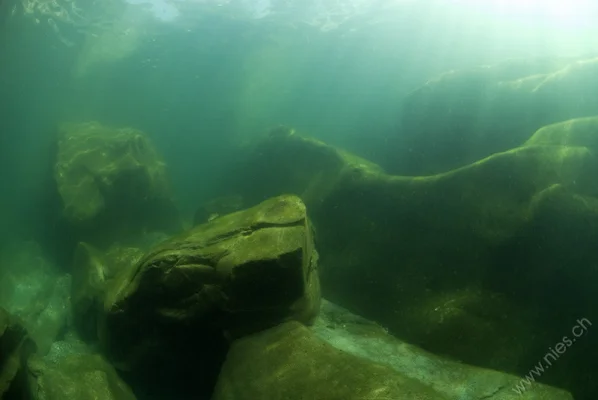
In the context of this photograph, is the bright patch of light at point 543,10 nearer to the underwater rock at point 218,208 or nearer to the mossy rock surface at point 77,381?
the underwater rock at point 218,208

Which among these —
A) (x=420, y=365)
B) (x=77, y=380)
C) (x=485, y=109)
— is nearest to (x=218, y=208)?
(x=77, y=380)

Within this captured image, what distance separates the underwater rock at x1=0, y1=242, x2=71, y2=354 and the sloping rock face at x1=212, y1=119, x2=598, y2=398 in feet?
22.9

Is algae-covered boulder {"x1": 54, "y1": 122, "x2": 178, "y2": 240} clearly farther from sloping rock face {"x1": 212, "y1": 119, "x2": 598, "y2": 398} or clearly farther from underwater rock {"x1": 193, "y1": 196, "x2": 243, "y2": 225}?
sloping rock face {"x1": 212, "y1": 119, "x2": 598, "y2": 398}

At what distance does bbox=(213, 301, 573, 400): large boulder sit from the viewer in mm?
4125

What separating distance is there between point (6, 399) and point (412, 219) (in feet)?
22.6

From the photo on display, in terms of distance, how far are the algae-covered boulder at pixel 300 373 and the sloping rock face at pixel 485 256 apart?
75.6 inches

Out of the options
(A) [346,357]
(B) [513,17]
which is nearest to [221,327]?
(A) [346,357]

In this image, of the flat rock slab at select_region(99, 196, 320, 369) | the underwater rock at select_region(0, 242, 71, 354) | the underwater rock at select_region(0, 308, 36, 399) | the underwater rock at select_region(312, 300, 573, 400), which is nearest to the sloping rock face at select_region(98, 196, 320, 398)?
the flat rock slab at select_region(99, 196, 320, 369)

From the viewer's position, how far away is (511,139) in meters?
11.1

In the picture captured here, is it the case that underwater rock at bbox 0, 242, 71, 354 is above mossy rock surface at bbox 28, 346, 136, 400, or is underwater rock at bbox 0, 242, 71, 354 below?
below

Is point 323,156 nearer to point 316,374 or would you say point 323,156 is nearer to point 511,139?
point 511,139

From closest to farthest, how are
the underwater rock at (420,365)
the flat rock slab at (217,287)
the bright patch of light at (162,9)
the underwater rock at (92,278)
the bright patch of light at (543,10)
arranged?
1. the underwater rock at (420,365)
2. the flat rock slab at (217,287)
3. the underwater rock at (92,278)
4. the bright patch of light at (543,10)
5. the bright patch of light at (162,9)

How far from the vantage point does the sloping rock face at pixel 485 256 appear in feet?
18.1

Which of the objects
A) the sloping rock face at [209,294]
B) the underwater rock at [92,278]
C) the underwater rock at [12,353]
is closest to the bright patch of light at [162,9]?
the underwater rock at [92,278]
